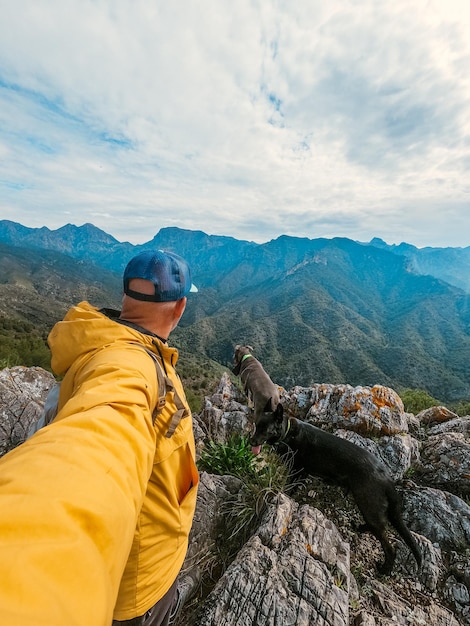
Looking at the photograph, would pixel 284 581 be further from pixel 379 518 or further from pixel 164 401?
pixel 164 401

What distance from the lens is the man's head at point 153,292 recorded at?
93.6 inches

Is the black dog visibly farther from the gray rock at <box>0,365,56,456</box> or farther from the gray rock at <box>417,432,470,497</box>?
the gray rock at <box>0,365,56,456</box>

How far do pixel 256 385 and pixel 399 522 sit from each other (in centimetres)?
452

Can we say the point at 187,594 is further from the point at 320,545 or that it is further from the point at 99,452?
the point at 99,452

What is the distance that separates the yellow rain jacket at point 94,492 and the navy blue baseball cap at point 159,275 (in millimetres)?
438

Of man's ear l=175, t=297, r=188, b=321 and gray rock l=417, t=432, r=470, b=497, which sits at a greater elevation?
man's ear l=175, t=297, r=188, b=321

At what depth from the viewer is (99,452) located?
1.15 metres

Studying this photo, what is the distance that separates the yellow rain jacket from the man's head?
13.5 inches

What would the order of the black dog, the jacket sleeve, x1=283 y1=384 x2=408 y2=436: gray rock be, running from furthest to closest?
x1=283 y1=384 x2=408 y2=436: gray rock, the black dog, the jacket sleeve

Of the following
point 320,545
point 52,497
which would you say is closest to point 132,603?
point 52,497

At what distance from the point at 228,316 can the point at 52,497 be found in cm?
18640

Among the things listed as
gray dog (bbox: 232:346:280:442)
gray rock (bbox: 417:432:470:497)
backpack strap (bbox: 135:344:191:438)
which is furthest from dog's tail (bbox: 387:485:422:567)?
backpack strap (bbox: 135:344:191:438)

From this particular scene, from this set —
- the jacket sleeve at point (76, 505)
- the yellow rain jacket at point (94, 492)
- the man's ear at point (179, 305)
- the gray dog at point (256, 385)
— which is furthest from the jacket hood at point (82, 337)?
the gray dog at point (256, 385)

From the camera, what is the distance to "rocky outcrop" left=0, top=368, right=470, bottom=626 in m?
3.20
